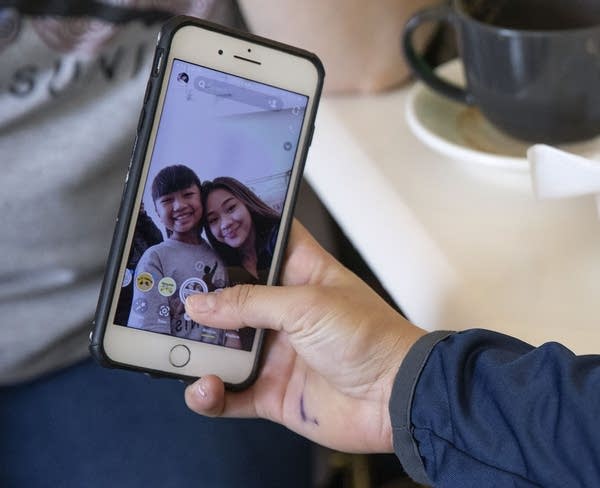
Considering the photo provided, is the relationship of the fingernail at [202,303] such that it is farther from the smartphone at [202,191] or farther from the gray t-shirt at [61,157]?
the gray t-shirt at [61,157]

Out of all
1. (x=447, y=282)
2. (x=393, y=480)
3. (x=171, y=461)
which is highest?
(x=447, y=282)

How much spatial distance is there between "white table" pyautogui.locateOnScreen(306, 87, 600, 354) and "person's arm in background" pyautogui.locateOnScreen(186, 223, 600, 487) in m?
0.03

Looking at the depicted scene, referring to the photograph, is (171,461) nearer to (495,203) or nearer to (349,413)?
(349,413)

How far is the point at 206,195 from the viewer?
19.3 inches

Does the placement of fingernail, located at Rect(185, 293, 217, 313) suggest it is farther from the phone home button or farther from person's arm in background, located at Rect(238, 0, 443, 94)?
person's arm in background, located at Rect(238, 0, 443, 94)

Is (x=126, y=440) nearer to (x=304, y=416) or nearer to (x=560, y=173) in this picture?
(x=304, y=416)

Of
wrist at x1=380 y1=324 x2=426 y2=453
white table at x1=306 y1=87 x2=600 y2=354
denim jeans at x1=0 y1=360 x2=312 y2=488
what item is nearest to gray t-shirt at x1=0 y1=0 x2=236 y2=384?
denim jeans at x1=0 y1=360 x2=312 y2=488

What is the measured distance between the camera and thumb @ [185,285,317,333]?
0.47 metres

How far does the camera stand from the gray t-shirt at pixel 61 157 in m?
0.62

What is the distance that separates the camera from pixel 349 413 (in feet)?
1.65

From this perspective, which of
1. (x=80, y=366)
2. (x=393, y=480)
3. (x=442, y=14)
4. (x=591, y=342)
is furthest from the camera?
(x=393, y=480)

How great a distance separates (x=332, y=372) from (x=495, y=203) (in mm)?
159

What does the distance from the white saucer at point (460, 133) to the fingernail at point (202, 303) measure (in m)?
0.19

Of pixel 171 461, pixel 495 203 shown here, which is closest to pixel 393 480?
pixel 171 461
